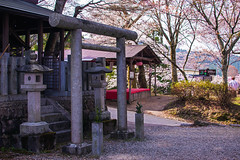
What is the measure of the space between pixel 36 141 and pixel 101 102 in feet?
8.51

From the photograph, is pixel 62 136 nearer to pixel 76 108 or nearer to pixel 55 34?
pixel 76 108

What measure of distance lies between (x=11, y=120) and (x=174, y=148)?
3.69 meters

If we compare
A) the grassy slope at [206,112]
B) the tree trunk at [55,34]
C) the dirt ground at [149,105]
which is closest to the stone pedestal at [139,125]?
the grassy slope at [206,112]

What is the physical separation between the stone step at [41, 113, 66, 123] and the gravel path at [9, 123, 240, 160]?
4.31 feet

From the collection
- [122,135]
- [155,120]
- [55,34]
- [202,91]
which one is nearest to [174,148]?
[122,135]

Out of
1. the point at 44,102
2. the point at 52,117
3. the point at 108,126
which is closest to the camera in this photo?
the point at 52,117

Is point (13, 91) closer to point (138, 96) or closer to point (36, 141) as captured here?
point (36, 141)

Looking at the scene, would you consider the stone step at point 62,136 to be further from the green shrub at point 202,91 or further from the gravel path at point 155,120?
the green shrub at point 202,91

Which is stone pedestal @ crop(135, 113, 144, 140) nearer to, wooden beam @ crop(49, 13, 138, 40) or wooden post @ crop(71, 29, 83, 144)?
wooden post @ crop(71, 29, 83, 144)

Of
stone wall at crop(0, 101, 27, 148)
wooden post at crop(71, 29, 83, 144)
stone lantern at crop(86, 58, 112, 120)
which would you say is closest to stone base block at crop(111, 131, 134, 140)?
stone lantern at crop(86, 58, 112, 120)

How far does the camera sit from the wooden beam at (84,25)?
5145 millimetres

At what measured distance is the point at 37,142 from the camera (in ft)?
18.1

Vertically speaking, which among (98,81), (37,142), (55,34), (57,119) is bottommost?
(37,142)

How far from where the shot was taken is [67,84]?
25.7 ft
